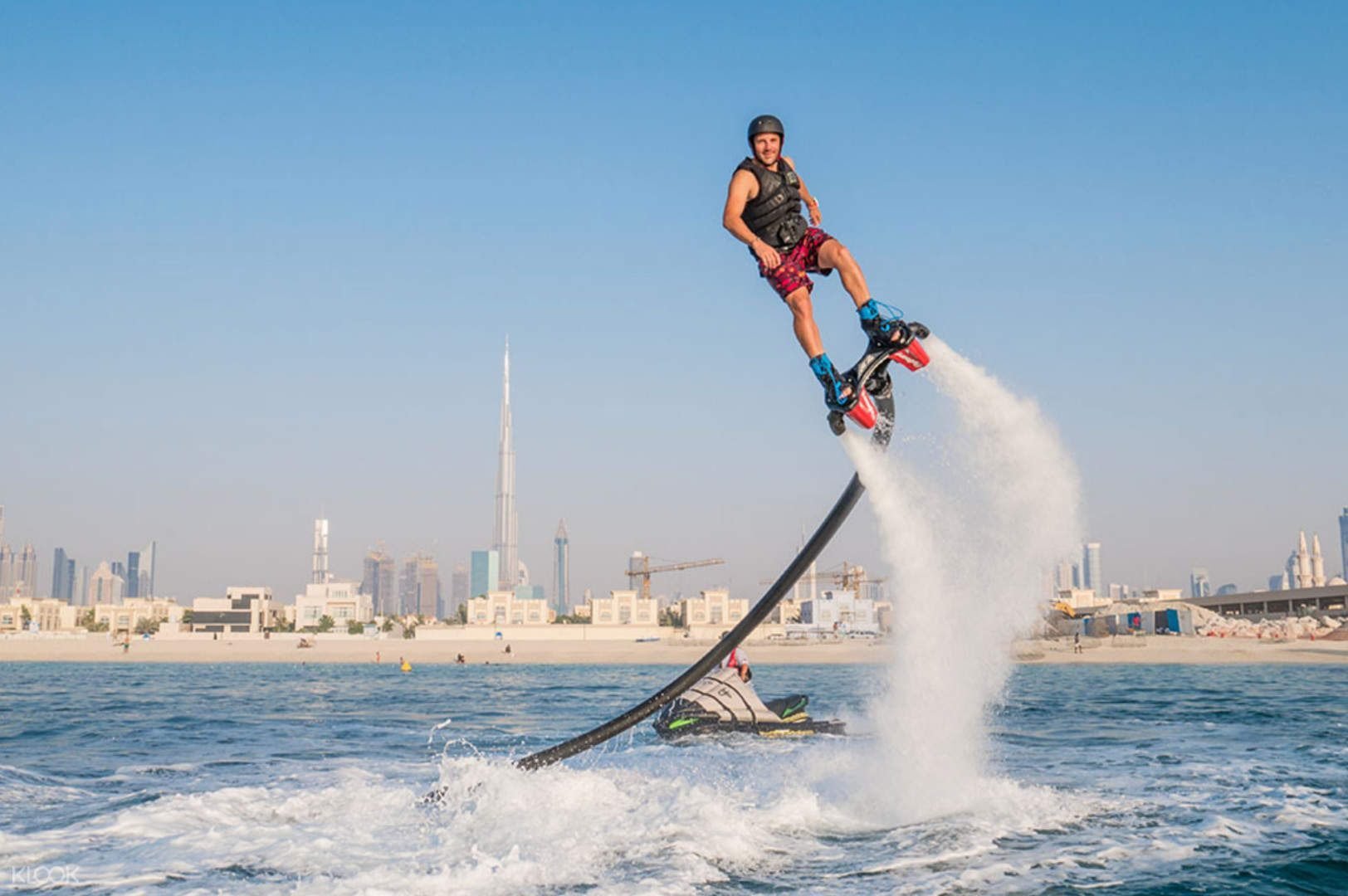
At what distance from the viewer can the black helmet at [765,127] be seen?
9688 millimetres

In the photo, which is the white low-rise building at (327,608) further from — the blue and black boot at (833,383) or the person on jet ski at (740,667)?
the blue and black boot at (833,383)

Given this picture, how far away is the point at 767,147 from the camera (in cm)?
973

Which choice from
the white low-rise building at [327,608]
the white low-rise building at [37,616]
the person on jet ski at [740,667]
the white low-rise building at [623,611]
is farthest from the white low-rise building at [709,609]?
the person on jet ski at [740,667]

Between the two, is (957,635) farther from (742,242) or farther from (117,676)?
(117,676)

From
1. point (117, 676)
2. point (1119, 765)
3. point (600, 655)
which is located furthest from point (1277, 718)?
point (600, 655)

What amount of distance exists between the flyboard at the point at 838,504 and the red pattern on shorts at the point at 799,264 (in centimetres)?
94

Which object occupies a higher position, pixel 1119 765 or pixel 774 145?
pixel 774 145

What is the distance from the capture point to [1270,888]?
894cm

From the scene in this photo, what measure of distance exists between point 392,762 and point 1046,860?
1253 centimetres

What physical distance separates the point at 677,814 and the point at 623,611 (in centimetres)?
14972

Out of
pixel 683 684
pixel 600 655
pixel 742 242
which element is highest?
pixel 742 242

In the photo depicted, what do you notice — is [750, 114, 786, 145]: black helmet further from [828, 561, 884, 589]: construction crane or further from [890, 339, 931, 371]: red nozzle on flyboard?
[828, 561, 884, 589]: construction crane

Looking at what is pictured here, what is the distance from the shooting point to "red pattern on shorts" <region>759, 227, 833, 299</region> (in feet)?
32.6

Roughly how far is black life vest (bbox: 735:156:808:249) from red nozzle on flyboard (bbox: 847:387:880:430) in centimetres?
165
